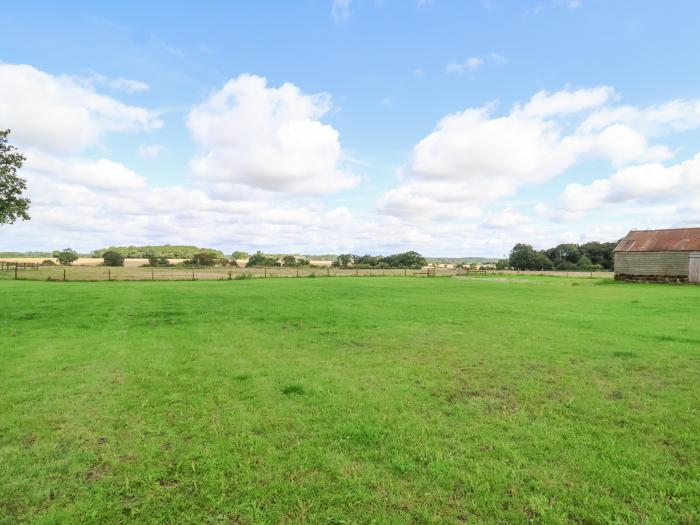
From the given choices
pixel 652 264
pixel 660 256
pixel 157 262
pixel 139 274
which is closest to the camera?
pixel 660 256

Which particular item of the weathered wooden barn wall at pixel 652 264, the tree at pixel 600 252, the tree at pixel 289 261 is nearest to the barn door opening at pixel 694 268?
the weathered wooden barn wall at pixel 652 264

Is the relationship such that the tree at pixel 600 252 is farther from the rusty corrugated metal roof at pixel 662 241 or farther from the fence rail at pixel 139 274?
the rusty corrugated metal roof at pixel 662 241

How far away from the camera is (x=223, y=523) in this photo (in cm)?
353

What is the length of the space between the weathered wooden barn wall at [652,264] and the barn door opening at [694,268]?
359 mm

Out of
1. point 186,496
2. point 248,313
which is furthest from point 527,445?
point 248,313

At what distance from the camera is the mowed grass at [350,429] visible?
3760 millimetres

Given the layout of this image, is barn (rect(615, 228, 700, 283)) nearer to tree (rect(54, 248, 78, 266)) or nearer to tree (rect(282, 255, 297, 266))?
tree (rect(282, 255, 297, 266))

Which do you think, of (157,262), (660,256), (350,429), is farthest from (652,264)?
(157,262)

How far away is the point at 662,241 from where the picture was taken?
140ft

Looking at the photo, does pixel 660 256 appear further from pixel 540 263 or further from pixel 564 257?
pixel 564 257

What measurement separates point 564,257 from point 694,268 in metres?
77.9

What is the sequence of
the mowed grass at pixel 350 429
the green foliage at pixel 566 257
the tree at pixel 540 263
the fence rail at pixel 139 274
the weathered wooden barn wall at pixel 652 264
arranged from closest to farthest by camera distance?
the mowed grass at pixel 350 429 < the fence rail at pixel 139 274 < the weathered wooden barn wall at pixel 652 264 < the green foliage at pixel 566 257 < the tree at pixel 540 263

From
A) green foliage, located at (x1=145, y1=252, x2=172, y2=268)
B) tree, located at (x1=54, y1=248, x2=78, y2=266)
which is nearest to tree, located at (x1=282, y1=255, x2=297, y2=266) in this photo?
green foliage, located at (x1=145, y1=252, x2=172, y2=268)

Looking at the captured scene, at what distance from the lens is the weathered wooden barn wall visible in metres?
40.2
